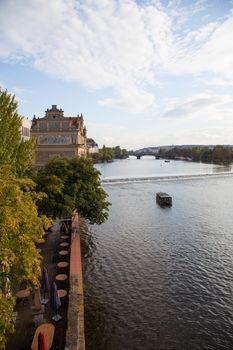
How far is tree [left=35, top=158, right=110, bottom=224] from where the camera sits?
2958cm

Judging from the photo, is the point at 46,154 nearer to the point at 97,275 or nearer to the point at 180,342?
the point at 97,275

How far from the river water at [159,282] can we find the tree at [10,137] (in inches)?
479

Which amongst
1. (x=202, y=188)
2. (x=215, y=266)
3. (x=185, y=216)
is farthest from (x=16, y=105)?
(x=202, y=188)

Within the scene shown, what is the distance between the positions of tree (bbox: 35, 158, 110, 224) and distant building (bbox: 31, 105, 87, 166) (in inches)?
1386

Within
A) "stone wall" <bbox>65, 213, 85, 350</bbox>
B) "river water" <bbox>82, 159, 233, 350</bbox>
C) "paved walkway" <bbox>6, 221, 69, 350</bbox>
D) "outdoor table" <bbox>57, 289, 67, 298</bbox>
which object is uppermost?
"stone wall" <bbox>65, 213, 85, 350</bbox>

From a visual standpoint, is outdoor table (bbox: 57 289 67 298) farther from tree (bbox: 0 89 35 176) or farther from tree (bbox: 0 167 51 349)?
tree (bbox: 0 89 35 176)

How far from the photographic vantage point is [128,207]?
A: 190 feet

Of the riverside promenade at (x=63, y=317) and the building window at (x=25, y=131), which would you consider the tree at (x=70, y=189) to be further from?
the building window at (x=25, y=131)

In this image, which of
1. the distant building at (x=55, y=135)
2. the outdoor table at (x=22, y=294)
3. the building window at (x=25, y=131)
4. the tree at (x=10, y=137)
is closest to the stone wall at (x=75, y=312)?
the outdoor table at (x=22, y=294)

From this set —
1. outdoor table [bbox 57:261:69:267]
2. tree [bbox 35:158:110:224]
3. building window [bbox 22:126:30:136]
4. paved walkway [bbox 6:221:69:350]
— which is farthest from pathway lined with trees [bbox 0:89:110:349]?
building window [bbox 22:126:30:136]

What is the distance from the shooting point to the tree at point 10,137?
898 inches

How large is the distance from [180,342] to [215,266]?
1280cm

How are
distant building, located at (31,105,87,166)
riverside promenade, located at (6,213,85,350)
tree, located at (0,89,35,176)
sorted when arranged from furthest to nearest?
distant building, located at (31,105,87,166), tree, located at (0,89,35,176), riverside promenade, located at (6,213,85,350)

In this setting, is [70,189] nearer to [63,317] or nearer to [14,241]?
[63,317]
